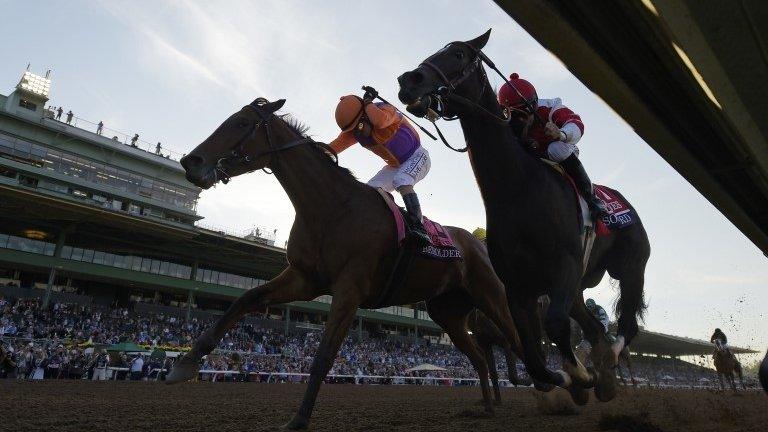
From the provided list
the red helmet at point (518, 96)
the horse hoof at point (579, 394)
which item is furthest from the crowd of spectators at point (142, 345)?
the red helmet at point (518, 96)

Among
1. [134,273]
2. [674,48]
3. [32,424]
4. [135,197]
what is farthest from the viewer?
[135,197]

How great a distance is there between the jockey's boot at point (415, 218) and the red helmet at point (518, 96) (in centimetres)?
132

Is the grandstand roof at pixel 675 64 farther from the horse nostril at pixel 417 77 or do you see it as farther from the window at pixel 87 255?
the window at pixel 87 255

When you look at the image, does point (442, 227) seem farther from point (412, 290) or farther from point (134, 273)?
point (134, 273)

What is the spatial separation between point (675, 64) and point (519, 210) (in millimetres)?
1424

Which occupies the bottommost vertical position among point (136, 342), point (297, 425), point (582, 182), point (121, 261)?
point (297, 425)

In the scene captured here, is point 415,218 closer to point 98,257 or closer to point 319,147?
point 319,147

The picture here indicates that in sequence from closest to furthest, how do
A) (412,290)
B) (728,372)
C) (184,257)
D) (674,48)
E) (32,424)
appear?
(674,48) → (32,424) → (412,290) → (728,372) → (184,257)

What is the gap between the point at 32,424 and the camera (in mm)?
3570

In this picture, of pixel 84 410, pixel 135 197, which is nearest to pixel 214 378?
pixel 84 410

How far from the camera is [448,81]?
3.69m

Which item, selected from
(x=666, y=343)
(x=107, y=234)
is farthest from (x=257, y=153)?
(x=666, y=343)

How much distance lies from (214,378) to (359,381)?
24.7ft

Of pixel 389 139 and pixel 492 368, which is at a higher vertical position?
pixel 389 139
